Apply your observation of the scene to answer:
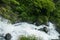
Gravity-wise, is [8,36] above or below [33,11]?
below

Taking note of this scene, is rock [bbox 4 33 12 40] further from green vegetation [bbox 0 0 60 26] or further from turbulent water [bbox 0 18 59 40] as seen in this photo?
green vegetation [bbox 0 0 60 26]

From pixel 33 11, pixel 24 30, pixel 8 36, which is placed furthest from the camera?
pixel 33 11

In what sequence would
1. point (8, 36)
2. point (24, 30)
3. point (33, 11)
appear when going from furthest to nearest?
point (33, 11)
point (24, 30)
point (8, 36)

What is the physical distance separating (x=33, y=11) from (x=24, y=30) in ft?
8.94

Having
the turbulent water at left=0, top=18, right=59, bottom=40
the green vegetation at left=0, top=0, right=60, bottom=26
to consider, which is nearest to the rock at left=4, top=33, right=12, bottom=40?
the turbulent water at left=0, top=18, right=59, bottom=40

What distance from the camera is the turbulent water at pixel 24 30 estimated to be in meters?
13.2

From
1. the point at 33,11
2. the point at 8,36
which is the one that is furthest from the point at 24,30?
the point at 33,11

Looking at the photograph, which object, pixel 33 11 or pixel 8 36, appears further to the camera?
pixel 33 11

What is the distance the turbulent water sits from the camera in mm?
13183

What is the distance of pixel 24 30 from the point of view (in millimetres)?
13711

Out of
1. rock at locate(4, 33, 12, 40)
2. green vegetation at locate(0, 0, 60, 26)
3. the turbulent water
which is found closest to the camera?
rock at locate(4, 33, 12, 40)

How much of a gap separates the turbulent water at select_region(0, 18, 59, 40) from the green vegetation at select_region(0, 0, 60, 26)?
48cm

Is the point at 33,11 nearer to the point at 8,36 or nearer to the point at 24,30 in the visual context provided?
the point at 24,30

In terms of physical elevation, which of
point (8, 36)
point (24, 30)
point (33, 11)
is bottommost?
point (8, 36)
